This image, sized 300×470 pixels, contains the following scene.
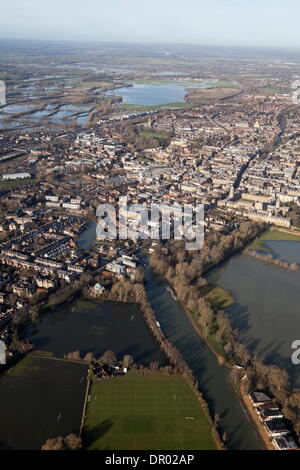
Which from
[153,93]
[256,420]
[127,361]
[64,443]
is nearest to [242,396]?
[256,420]

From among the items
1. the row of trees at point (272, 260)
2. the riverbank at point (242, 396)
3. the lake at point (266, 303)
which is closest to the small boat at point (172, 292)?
the riverbank at point (242, 396)

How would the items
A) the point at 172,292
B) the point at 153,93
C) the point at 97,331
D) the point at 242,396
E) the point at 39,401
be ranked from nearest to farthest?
→ the point at 39,401
the point at 242,396
the point at 97,331
the point at 172,292
the point at 153,93

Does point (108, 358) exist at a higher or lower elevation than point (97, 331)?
higher

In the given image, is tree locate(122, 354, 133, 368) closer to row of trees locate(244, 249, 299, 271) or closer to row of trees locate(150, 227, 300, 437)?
row of trees locate(150, 227, 300, 437)

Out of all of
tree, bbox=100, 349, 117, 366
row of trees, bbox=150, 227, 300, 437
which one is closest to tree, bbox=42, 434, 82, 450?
tree, bbox=100, 349, 117, 366

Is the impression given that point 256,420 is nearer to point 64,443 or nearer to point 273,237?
point 64,443

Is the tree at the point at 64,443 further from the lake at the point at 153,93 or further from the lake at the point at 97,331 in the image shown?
the lake at the point at 153,93
